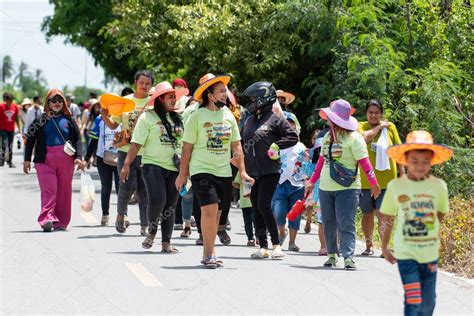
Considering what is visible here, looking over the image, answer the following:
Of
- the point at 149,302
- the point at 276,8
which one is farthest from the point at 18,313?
the point at 276,8

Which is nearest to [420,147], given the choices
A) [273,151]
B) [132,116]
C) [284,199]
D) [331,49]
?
[273,151]

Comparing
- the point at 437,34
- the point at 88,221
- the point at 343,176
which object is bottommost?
the point at 88,221

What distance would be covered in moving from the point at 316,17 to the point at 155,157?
726 cm

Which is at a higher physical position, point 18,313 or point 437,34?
point 437,34

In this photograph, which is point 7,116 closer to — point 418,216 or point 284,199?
point 284,199

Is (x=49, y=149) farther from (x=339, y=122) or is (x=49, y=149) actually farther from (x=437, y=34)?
(x=437, y=34)

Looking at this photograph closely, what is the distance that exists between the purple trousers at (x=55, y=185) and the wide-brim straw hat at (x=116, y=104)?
3.27 ft

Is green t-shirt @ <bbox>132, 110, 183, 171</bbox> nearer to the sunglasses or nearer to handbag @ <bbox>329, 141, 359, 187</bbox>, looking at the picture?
handbag @ <bbox>329, 141, 359, 187</bbox>

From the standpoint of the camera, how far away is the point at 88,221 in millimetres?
16297

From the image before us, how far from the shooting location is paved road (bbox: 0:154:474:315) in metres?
9.04

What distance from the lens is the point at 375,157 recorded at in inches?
500

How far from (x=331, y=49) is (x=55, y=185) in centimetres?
651

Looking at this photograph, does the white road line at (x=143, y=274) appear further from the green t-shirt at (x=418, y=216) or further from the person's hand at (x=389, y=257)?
the green t-shirt at (x=418, y=216)

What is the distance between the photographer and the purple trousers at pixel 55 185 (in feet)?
47.6
